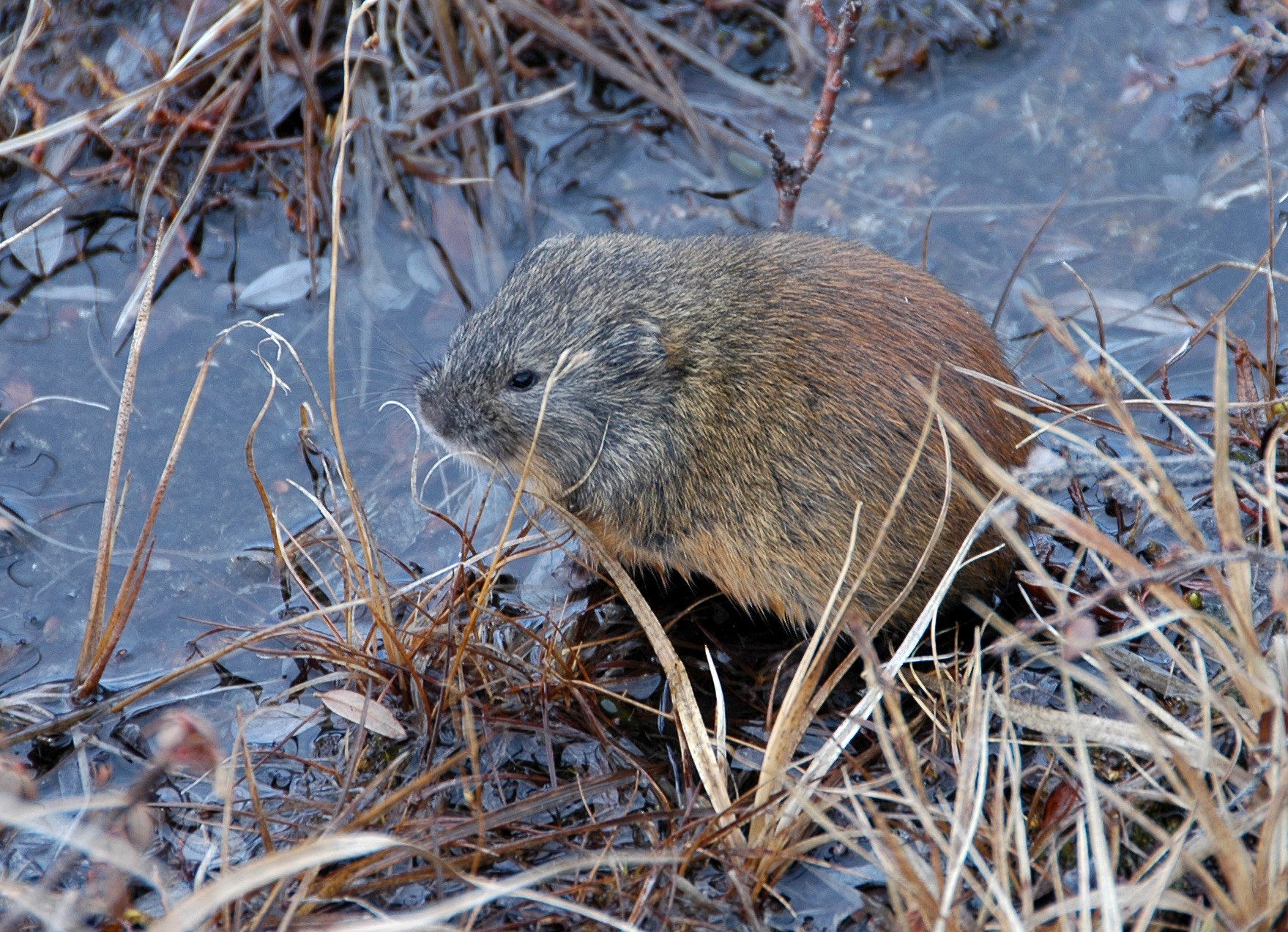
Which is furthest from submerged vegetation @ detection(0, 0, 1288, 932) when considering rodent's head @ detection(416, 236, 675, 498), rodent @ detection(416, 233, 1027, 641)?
rodent's head @ detection(416, 236, 675, 498)

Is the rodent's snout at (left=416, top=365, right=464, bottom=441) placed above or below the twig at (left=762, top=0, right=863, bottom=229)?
below

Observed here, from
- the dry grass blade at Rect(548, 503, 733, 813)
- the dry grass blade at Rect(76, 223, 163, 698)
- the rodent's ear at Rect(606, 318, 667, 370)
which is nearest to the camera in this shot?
the dry grass blade at Rect(548, 503, 733, 813)

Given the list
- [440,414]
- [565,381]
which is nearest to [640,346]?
[565,381]

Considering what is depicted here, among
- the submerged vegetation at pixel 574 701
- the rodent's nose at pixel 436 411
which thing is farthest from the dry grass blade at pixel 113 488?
the rodent's nose at pixel 436 411

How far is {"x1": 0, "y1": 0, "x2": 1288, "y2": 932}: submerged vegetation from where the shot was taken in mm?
2719

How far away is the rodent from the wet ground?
0.63 metres

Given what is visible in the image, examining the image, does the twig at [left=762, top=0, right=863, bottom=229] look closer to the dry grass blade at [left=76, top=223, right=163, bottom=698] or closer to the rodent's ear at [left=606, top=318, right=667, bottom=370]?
the rodent's ear at [left=606, top=318, right=667, bottom=370]

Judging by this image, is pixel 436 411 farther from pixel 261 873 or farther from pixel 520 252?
pixel 261 873

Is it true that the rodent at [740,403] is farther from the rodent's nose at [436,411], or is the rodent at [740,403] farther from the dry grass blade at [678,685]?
the dry grass blade at [678,685]

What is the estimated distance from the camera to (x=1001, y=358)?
13.6ft

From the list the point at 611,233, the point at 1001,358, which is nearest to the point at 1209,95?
the point at 1001,358

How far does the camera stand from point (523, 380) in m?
4.34

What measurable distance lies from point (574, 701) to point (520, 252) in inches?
100

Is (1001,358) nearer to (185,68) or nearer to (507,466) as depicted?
(507,466)
